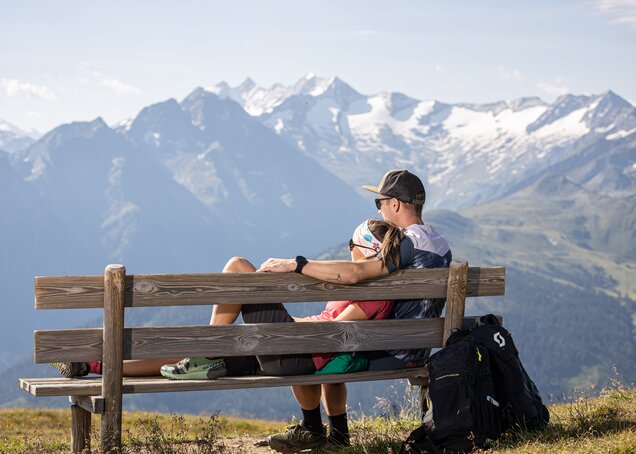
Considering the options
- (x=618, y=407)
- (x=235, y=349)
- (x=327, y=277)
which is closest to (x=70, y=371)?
(x=235, y=349)

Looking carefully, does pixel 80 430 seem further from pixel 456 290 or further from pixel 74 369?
pixel 456 290

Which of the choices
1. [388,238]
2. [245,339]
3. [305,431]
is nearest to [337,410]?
[305,431]

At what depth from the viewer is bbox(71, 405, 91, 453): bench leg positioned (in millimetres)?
7848

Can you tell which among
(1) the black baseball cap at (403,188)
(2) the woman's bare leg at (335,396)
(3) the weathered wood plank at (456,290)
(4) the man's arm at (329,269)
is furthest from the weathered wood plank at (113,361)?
(3) the weathered wood plank at (456,290)

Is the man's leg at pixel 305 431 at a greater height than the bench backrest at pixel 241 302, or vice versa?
the bench backrest at pixel 241 302

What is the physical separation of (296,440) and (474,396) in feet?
6.42

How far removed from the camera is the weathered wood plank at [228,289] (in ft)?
23.1

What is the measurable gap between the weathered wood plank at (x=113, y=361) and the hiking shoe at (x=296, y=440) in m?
1.83

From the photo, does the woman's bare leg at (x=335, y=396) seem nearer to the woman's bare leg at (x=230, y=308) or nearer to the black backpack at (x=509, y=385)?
the woman's bare leg at (x=230, y=308)

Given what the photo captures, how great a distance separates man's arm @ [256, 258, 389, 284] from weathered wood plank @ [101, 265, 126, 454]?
3.90ft

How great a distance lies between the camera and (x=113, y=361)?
7348 mm

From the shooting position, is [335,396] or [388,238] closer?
[388,238]

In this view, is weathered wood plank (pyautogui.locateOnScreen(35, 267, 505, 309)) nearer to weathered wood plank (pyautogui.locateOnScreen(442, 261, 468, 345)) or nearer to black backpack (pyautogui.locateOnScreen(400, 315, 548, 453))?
weathered wood plank (pyautogui.locateOnScreen(442, 261, 468, 345))

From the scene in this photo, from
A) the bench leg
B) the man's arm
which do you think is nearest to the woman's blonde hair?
the man's arm
